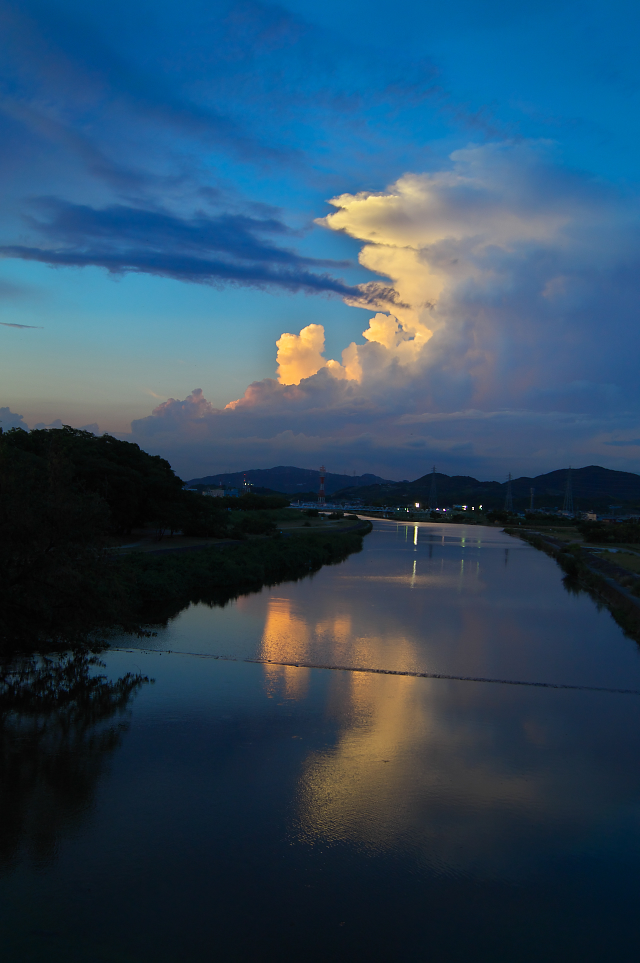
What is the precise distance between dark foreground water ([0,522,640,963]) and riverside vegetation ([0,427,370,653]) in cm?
175

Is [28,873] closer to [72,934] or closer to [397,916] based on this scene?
[72,934]

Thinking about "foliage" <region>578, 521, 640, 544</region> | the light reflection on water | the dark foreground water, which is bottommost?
the light reflection on water

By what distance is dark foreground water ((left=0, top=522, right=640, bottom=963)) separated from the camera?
15.8ft

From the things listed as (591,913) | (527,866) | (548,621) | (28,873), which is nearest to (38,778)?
(28,873)

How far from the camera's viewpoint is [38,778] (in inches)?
274

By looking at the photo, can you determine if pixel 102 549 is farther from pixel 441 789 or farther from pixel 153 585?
pixel 153 585

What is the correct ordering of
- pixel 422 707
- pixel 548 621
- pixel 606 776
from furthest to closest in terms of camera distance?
pixel 548 621 → pixel 422 707 → pixel 606 776

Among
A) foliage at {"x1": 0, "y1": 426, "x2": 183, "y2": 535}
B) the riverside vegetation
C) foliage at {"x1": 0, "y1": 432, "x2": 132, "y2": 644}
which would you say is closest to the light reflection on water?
the riverside vegetation

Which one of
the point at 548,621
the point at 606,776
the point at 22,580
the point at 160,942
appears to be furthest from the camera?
the point at 548,621

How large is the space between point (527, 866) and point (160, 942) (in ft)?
10.6

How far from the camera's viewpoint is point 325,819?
21.2 feet

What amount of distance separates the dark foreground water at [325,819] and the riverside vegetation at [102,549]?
5.74 ft

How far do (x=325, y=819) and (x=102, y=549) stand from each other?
232 inches

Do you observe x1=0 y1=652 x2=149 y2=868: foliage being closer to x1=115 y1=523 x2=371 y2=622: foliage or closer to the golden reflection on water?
x1=115 y1=523 x2=371 y2=622: foliage
